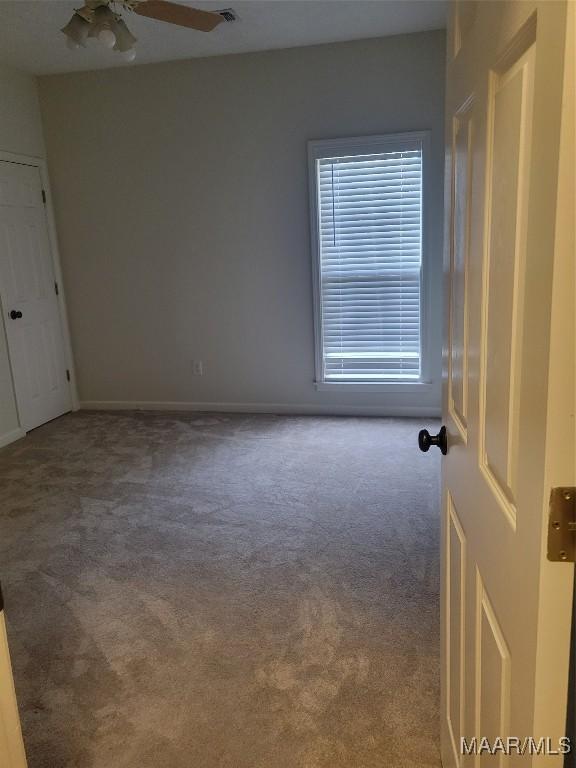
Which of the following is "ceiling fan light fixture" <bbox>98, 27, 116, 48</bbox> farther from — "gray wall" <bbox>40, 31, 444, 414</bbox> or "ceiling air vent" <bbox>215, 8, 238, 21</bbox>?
"gray wall" <bbox>40, 31, 444, 414</bbox>

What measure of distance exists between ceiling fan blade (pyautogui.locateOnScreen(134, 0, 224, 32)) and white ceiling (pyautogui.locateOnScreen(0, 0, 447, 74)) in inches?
39.9

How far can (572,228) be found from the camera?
0.61 metres

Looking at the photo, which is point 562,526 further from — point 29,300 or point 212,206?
point 29,300

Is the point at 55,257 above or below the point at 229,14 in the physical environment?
below

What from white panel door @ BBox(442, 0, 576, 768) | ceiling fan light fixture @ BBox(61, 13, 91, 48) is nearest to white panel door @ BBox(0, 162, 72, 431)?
ceiling fan light fixture @ BBox(61, 13, 91, 48)

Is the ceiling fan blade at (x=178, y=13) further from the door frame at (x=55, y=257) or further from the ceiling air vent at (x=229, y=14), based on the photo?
the door frame at (x=55, y=257)

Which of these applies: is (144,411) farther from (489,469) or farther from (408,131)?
(489,469)

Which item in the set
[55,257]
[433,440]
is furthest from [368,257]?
[433,440]

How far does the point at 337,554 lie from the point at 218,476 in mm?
1241

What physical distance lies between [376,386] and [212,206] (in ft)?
6.75

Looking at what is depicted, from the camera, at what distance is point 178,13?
268 cm

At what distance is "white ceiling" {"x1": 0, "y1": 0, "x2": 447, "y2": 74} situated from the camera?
3.64 m

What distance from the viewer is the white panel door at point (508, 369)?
0.65 metres

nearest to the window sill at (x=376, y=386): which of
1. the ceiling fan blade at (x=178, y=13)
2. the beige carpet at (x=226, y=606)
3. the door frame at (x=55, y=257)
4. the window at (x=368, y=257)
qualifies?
the window at (x=368, y=257)
